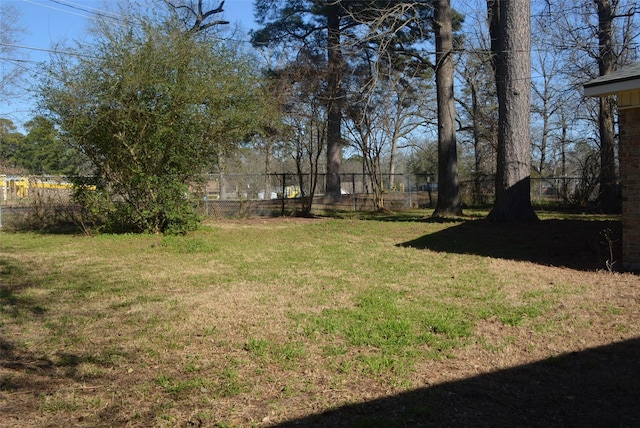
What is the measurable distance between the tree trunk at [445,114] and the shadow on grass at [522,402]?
14.2 m

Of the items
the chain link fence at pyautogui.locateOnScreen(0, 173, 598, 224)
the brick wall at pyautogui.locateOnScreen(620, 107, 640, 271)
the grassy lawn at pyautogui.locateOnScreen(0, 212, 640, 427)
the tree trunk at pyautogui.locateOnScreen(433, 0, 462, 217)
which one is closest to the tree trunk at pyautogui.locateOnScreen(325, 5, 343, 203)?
the chain link fence at pyautogui.locateOnScreen(0, 173, 598, 224)

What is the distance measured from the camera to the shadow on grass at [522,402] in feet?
10.6

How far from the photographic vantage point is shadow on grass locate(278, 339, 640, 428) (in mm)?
3219

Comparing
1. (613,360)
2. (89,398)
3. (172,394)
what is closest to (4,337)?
(89,398)

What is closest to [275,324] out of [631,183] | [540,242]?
[631,183]

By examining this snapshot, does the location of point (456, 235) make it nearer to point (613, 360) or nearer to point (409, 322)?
point (409, 322)

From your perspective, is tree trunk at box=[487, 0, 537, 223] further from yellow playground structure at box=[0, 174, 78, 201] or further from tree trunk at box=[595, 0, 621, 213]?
yellow playground structure at box=[0, 174, 78, 201]

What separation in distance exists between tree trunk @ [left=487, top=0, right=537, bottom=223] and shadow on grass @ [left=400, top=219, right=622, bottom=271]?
0.72 m

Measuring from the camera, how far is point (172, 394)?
12.2ft

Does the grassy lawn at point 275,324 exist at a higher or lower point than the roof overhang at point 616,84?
lower

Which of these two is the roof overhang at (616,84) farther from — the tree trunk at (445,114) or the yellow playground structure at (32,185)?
the yellow playground structure at (32,185)

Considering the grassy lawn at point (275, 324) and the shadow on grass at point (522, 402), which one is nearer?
the shadow on grass at point (522, 402)

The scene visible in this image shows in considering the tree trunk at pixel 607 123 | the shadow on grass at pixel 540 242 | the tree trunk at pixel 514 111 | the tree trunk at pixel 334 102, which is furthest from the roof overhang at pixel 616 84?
the tree trunk at pixel 607 123

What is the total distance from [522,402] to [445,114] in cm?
1546
